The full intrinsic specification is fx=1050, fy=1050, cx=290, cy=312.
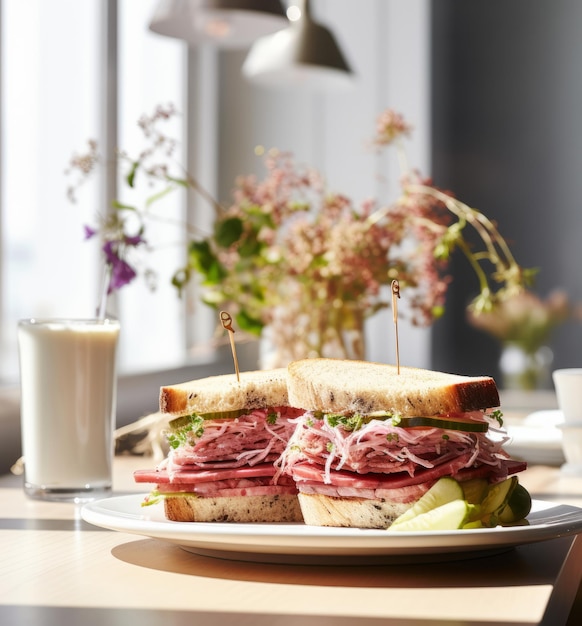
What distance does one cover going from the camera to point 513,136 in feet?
14.9

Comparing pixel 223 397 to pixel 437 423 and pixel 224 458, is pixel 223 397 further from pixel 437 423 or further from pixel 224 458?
pixel 437 423

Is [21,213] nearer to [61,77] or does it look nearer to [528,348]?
[61,77]

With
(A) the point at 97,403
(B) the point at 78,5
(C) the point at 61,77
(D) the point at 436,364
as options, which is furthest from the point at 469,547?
(D) the point at 436,364

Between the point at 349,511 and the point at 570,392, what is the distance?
2.58 feet

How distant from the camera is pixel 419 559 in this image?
989mm

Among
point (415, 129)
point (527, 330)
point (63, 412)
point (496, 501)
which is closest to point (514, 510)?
point (496, 501)

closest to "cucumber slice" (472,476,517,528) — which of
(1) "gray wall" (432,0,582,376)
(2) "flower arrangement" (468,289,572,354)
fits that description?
(1) "gray wall" (432,0,582,376)

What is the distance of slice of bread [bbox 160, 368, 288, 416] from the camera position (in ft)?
3.85

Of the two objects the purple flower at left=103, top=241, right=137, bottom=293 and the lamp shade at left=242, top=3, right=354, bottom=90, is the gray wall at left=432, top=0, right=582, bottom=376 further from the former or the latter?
the purple flower at left=103, top=241, right=137, bottom=293

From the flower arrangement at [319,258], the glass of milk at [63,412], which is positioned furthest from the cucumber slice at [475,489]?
the flower arrangement at [319,258]

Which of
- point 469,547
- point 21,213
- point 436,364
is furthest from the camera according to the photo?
point 436,364

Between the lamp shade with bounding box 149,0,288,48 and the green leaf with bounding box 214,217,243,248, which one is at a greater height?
the lamp shade with bounding box 149,0,288,48

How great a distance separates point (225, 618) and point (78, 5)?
300 cm

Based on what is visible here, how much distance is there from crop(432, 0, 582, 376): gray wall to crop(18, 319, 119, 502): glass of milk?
3047 millimetres
